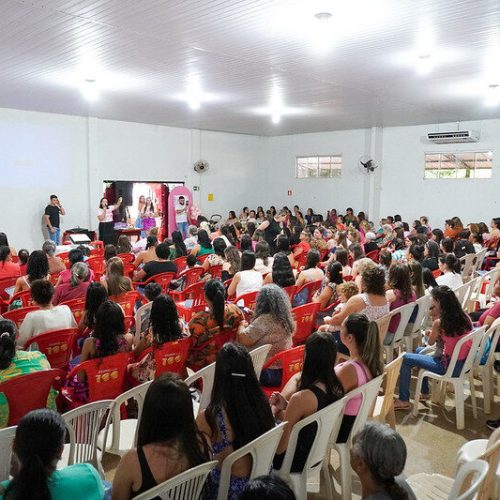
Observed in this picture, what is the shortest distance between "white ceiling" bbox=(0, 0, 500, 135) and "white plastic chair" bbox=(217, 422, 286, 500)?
3.82 m

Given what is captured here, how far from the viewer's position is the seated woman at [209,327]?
12.9ft

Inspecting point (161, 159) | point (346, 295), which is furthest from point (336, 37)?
point (161, 159)

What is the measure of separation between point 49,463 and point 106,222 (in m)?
12.3

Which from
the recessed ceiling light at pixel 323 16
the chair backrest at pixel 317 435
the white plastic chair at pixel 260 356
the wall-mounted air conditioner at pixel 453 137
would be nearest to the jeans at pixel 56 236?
the recessed ceiling light at pixel 323 16

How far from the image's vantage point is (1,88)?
9180 millimetres

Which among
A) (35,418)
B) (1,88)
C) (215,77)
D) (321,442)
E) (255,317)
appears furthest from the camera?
(1,88)

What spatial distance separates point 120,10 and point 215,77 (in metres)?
3.12

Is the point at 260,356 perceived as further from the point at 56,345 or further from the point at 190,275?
the point at 190,275

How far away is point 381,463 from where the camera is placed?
192 cm

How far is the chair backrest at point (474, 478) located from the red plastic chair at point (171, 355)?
2032 mm

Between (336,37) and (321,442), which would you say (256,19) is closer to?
(336,37)

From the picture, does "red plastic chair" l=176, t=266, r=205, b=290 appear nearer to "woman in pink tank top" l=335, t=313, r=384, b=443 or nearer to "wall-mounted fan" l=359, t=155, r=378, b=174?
"woman in pink tank top" l=335, t=313, r=384, b=443

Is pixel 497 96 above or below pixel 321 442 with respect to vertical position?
above

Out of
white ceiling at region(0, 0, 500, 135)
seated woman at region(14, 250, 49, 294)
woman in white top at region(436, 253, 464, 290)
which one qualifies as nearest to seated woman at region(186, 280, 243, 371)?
seated woman at region(14, 250, 49, 294)
